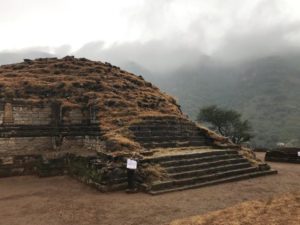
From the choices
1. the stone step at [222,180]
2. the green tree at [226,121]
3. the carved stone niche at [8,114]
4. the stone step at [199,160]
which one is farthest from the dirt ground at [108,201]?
the green tree at [226,121]

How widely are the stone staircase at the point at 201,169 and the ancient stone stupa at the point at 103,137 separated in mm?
33

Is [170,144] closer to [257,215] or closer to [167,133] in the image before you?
[167,133]

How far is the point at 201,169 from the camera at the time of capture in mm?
12297

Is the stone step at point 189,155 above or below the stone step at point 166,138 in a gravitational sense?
below

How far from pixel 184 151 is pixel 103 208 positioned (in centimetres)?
575

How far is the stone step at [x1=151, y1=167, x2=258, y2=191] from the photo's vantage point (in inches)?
416

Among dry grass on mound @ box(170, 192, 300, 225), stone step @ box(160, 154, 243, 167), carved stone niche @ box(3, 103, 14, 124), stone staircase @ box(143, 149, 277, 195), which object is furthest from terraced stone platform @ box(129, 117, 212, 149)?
dry grass on mound @ box(170, 192, 300, 225)

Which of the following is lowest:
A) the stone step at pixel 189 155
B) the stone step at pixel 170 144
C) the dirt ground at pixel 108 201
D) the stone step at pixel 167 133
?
the dirt ground at pixel 108 201

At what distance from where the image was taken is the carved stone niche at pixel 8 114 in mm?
14461

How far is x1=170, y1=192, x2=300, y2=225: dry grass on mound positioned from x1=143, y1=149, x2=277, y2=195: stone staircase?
284cm

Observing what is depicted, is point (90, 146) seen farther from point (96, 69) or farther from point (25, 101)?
point (96, 69)

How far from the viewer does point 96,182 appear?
11109 millimetres

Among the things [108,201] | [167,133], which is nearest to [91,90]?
[167,133]

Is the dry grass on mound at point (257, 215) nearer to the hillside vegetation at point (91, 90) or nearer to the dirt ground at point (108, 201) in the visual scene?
the dirt ground at point (108, 201)
